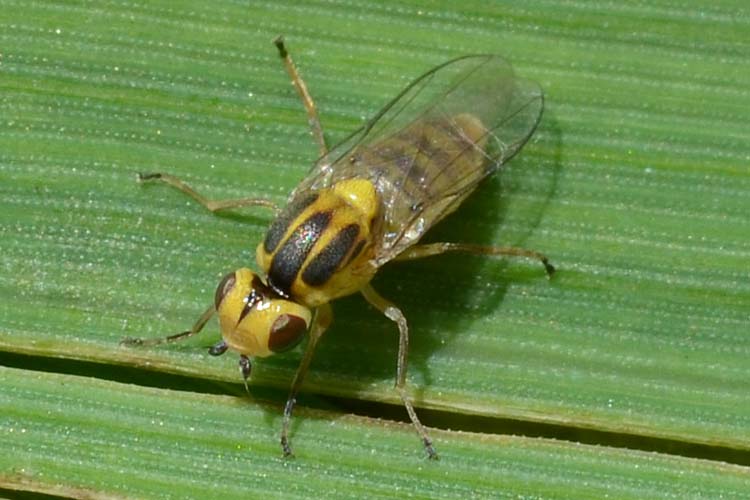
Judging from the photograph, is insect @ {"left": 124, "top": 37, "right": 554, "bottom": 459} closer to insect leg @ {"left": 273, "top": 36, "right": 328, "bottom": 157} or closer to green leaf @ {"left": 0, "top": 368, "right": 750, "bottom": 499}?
insect leg @ {"left": 273, "top": 36, "right": 328, "bottom": 157}

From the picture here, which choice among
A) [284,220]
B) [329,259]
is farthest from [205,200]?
[329,259]

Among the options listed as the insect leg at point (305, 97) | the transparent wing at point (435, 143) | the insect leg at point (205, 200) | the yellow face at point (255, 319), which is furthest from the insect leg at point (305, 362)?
the insect leg at point (305, 97)

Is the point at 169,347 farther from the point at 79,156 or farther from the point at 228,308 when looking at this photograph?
the point at 79,156

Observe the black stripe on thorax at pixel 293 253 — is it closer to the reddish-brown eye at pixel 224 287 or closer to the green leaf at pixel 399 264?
the reddish-brown eye at pixel 224 287

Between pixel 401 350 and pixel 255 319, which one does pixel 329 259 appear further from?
pixel 401 350

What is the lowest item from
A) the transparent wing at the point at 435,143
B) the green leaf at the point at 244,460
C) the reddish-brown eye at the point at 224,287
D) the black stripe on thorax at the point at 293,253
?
the green leaf at the point at 244,460

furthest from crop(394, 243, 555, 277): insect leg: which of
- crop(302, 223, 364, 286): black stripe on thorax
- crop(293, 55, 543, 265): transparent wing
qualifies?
crop(302, 223, 364, 286): black stripe on thorax
